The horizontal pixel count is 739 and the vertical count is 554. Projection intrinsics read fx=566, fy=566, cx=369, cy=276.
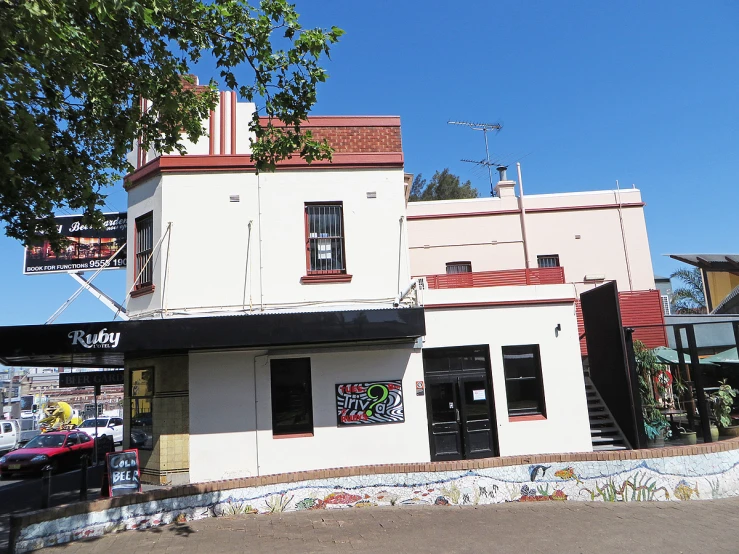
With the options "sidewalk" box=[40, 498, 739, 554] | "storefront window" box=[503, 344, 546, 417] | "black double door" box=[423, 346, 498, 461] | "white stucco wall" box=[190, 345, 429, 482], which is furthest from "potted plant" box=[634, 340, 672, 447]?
"white stucco wall" box=[190, 345, 429, 482]

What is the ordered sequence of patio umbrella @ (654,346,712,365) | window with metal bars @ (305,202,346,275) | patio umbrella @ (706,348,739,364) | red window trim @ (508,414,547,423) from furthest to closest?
patio umbrella @ (654,346,712,365)
patio umbrella @ (706,348,739,364)
window with metal bars @ (305,202,346,275)
red window trim @ (508,414,547,423)

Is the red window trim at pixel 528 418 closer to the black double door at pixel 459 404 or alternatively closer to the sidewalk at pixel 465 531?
the black double door at pixel 459 404

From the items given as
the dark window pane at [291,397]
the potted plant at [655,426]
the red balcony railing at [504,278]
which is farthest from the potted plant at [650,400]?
the dark window pane at [291,397]

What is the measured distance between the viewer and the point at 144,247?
Result: 12922 millimetres

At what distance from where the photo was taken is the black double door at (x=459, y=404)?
1230 cm

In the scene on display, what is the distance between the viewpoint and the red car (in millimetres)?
17688

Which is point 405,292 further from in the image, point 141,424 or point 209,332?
point 141,424

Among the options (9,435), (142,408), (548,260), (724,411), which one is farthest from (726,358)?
(9,435)

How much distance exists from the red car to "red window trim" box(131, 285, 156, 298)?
901 cm

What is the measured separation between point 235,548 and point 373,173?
8.14 meters

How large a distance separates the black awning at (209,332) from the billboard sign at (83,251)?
132 inches

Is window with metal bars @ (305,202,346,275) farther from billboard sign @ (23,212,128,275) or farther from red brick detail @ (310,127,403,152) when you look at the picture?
billboard sign @ (23,212,128,275)

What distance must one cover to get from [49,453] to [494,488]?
15.0 metres

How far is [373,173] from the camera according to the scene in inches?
507
